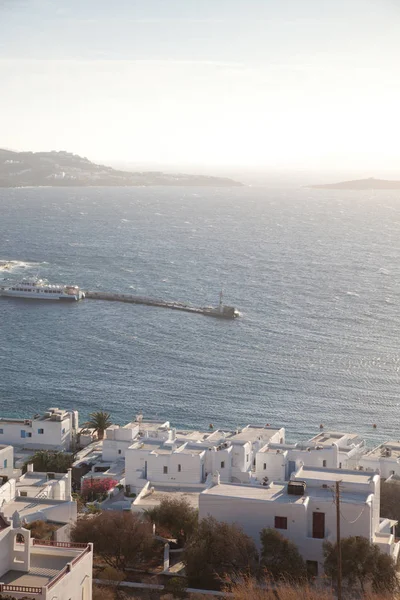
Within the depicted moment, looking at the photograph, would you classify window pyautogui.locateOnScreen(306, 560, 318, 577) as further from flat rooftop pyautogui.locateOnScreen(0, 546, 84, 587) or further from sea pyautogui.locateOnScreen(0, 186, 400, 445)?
sea pyautogui.locateOnScreen(0, 186, 400, 445)

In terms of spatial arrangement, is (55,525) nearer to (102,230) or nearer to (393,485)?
(393,485)

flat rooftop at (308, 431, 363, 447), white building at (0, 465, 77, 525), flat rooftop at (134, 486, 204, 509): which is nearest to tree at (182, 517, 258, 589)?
white building at (0, 465, 77, 525)

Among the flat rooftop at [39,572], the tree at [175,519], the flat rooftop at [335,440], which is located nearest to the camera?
the flat rooftop at [39,572]

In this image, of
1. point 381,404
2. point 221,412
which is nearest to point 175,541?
point 221,412

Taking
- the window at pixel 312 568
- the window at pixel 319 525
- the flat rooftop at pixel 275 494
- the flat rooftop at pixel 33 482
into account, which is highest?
the flat rooftop at pixel 275 494

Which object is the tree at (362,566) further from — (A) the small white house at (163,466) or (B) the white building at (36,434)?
(B) the white building at (36,434)

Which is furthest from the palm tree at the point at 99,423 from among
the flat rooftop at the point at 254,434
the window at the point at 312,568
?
the window at the point at 312,568
